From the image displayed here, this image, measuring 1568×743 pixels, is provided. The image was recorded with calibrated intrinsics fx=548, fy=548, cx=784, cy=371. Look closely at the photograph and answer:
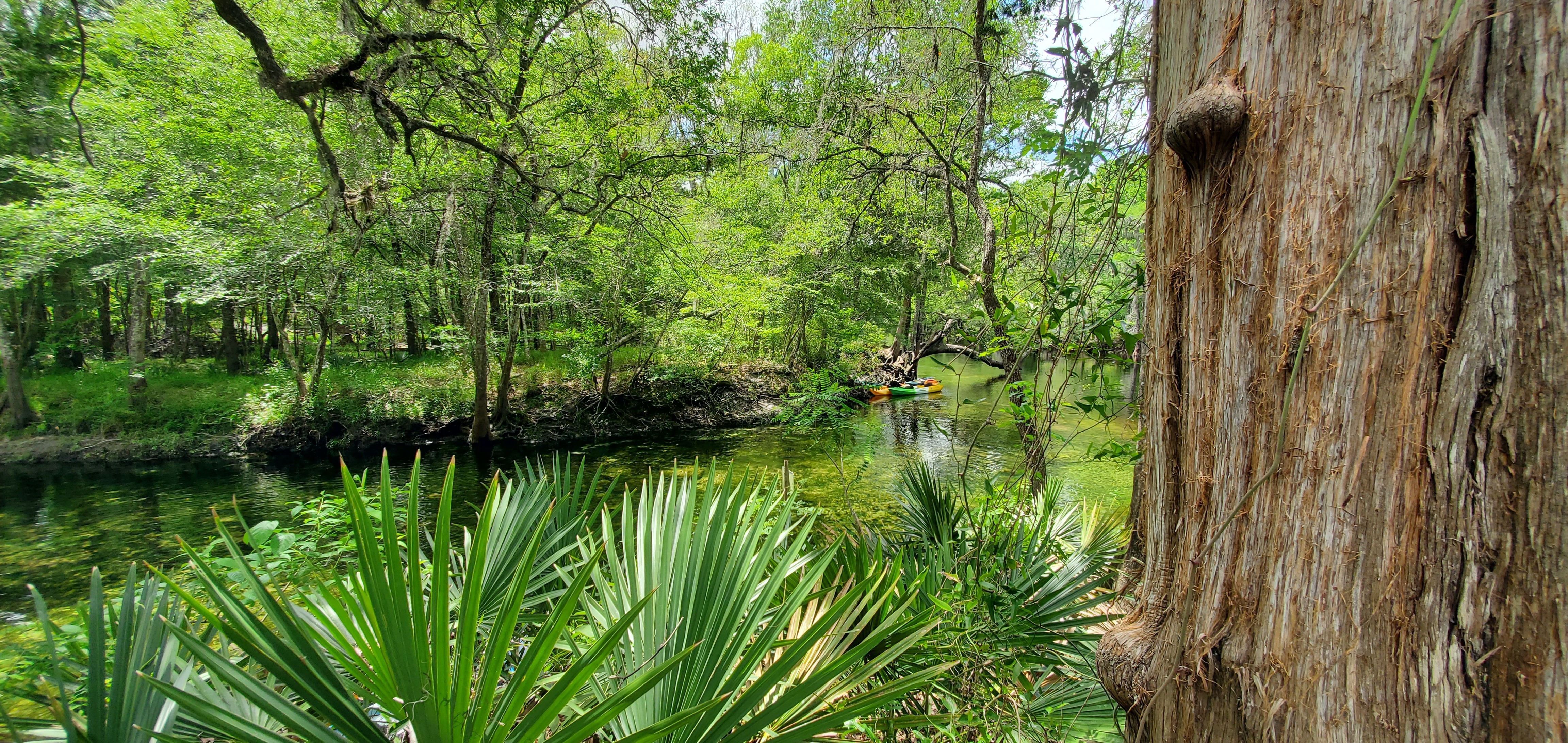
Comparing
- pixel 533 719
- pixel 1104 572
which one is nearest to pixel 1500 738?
pixel 533 719

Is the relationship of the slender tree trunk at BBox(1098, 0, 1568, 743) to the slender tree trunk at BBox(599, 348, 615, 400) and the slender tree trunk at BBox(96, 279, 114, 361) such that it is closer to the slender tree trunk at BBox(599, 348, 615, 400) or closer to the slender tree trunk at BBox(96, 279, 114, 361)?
the slender tree trunk at BBox(599, 348, 615, 400)

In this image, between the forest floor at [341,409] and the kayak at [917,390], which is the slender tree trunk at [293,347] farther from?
the kayak at [917,390]

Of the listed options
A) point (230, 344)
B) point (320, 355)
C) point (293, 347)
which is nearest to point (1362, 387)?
point (320, 355)

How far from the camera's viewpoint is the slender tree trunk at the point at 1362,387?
0.70 metres

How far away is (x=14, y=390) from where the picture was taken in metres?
10.8

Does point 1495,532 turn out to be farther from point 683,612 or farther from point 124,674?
point 124,674

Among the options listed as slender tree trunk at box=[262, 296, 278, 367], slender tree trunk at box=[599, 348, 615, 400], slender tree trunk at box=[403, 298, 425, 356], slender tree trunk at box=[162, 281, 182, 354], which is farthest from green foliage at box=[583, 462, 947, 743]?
slender tree trunk at box=[162, 281, 182, 354]

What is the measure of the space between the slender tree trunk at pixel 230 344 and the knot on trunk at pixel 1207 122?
2032cm


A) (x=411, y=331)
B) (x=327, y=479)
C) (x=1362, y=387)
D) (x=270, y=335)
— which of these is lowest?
(x=327, y=479)

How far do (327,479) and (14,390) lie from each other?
7519 millimetres

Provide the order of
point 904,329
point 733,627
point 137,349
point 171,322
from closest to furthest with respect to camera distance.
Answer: point 733,627
point 137,349
point 171,322
point 904,329

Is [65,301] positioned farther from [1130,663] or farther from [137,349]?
[1130,663]

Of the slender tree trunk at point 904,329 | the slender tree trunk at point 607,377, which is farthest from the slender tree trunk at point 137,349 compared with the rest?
the slender tree trunk at point 904,329

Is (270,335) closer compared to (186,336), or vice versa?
(186,336)
